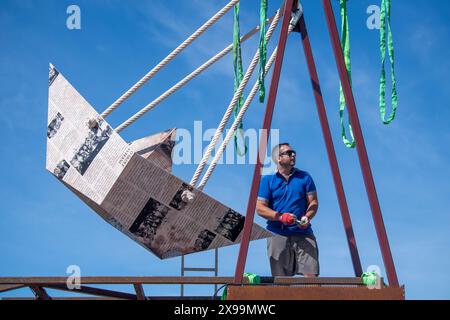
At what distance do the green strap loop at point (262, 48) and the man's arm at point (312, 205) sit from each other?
0.98 m

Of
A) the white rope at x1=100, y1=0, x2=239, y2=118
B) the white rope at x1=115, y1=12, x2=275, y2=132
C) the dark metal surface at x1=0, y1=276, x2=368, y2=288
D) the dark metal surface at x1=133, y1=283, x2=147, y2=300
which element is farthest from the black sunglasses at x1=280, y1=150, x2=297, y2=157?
the dark metal surface at x1=133, y1=283, x2=147, y2=300

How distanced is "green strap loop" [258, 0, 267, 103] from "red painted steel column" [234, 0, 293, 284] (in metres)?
0.43

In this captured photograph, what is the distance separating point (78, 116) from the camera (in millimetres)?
6477

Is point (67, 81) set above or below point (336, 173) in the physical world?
above

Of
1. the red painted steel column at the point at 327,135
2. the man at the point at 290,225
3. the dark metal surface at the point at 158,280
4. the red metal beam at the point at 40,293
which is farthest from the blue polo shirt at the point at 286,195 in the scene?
the red metal beam at the point at 40,293

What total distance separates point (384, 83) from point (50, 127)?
296cm

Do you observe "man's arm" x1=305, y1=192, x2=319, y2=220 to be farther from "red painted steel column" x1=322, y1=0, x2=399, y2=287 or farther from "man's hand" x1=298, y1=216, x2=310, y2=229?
"red painted steel column" x1=322, y1=0, x2=399, y2=287

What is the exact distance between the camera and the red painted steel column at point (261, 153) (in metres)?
5.77

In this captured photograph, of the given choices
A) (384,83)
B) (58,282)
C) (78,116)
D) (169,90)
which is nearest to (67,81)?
(78,116)

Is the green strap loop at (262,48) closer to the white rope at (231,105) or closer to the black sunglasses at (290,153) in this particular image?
the white rope at (231,105)

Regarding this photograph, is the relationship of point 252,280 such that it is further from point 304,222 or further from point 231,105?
point 231,105
